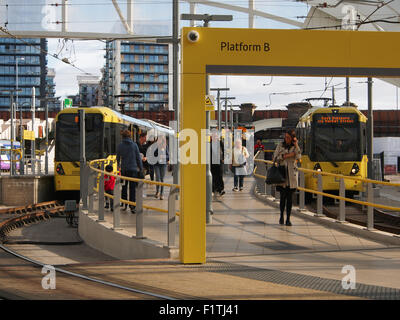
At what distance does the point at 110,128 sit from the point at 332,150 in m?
7.69

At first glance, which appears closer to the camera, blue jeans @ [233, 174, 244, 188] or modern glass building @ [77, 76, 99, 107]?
blue jeans @ [233, 174, 244, 188]

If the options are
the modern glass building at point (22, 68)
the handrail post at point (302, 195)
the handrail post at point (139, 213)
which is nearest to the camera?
the handrail post at point (139, 213)

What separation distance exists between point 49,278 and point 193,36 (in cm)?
344

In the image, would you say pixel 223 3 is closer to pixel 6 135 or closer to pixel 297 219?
pixel 297 219

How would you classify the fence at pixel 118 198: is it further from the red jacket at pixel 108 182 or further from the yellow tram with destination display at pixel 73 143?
the yellow tram with destination display at pixel 73 143

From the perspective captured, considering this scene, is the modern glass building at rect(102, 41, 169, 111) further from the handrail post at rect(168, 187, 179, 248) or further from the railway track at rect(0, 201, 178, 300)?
the railway track at rect(0, 201, 178, 300)

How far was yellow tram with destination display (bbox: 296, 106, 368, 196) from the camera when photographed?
2066 cm

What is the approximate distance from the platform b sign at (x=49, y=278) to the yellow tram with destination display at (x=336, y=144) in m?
13.5

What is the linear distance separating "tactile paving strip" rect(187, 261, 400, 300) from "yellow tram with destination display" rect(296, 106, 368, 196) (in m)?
13.0

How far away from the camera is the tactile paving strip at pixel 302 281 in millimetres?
6477

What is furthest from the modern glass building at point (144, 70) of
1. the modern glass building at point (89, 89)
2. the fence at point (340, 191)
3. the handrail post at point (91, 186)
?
the handrail post at point (91, 186)

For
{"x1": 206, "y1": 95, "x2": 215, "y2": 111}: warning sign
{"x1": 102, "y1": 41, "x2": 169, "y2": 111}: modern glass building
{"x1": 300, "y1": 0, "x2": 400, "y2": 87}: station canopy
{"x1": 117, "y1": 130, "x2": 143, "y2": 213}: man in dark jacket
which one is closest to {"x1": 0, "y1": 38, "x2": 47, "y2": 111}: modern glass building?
{"x1": 102, "y1": 41, "x2": 169, "y2": 111}: modern glass building

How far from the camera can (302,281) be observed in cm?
716

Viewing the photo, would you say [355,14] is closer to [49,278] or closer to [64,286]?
[49,278]
